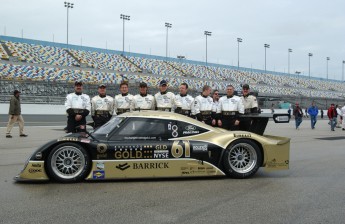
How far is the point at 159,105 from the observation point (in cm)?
873

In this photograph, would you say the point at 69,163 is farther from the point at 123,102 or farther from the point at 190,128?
the point at 123,102

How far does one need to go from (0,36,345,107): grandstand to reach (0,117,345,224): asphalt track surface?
23.8 m

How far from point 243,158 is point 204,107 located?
2674 millimetres

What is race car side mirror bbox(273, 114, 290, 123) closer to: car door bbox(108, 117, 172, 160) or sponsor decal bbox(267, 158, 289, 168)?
sponsor decal bbox(267, 158, 289, 168)

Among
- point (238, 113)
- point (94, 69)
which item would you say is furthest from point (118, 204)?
point (94, 69)

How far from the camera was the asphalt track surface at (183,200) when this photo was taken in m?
4.32

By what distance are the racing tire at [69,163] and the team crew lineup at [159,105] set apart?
214cm

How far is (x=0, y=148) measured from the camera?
34.1 ft

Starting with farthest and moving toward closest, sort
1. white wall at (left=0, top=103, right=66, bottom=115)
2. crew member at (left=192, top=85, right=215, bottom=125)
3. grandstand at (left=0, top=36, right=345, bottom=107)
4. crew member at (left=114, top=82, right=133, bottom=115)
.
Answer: grandstand at (left=0, top=36, right=345, bottom=107) → white wall at (left=0, top=103, right=66, bottom=115) → crew member at (left=192, top=85, right=215, bottom=125) → crew member at (left=114, top=82, right=133, bottom=115)

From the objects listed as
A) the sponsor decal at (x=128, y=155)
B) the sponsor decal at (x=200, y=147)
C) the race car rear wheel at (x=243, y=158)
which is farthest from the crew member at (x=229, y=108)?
the sponsor decal at (x=128, y=155)

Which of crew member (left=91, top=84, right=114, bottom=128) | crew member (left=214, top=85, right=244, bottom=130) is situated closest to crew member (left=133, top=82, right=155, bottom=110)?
crew member (left=91, top=84, right=114, bottom=128)

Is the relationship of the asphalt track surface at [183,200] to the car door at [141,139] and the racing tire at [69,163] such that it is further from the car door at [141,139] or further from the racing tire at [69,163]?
the car door at [141,139]

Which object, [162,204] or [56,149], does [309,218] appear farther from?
[56,149]

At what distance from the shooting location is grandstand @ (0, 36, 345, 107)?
105 feet
